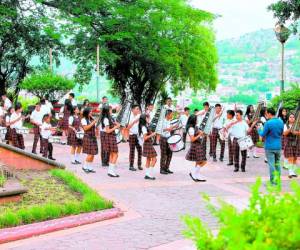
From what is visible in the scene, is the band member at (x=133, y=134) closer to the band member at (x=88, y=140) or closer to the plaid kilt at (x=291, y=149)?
the band member at (x=88, y=140)

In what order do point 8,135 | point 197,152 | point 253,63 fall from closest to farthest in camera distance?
point 197,152
point 8,135
point 253,63

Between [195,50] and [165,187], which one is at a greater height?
[195,50]

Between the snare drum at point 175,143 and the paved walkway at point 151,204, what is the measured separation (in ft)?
2.30

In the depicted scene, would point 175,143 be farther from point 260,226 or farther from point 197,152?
point 260,226

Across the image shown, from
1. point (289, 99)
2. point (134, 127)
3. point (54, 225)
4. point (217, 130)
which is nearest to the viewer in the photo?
point (54, 225)

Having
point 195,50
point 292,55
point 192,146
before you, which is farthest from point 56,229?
point 292,55

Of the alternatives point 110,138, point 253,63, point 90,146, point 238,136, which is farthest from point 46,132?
point 253,63

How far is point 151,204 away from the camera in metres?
10.4

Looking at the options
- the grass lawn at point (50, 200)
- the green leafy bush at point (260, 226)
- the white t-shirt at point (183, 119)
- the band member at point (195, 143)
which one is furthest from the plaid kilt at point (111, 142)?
the green leafy bush at point (260, 226)

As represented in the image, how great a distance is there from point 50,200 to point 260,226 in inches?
281

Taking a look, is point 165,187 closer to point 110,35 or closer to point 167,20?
point 110,35

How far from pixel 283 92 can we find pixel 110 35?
1066 cm

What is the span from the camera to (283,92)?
23594 millimetres

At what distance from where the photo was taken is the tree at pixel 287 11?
75.4 ft
